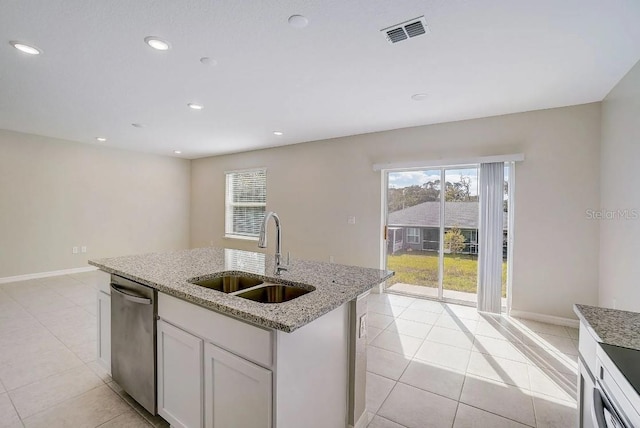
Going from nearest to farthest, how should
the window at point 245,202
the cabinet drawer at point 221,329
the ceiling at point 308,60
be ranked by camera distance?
the cabinet drawer at point 221,329, the ceiling at point 308,60, the window at point 245,202

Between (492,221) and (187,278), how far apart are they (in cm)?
354

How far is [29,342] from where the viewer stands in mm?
2713

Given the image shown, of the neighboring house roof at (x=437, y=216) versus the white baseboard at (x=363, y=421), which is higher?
the neighboring house roof at (x=437, y=216)

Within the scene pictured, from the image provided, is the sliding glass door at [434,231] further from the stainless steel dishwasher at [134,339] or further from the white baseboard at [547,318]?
the stainless steel dishwasher at [134,339]

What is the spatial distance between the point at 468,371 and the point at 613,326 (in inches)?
57.9

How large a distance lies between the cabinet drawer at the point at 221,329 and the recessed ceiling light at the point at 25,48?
7.25 ft

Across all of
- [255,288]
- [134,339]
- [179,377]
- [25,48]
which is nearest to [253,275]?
[255,288]

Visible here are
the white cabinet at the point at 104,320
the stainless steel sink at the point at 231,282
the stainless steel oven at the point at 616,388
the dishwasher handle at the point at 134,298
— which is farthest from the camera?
the white cabinet at the point at 104,320

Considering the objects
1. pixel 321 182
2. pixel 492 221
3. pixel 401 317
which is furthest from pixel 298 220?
pixel 492 221

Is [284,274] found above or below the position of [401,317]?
above

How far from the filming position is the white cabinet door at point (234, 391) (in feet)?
3.82

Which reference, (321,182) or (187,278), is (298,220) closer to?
(321,182)

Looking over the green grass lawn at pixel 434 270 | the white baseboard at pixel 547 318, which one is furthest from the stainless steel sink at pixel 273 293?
the white baseboard at pixel 547 318

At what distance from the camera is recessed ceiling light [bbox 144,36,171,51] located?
6.75 ft
